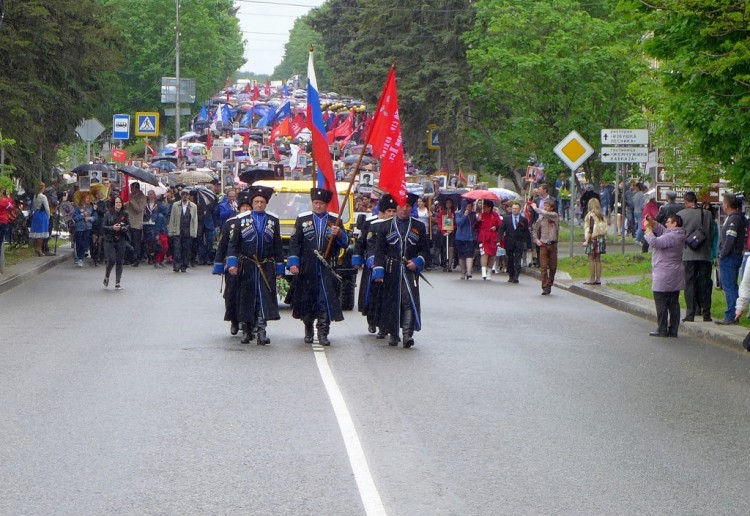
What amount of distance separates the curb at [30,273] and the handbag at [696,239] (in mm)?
12056

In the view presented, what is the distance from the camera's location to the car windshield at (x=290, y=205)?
80.8 ft

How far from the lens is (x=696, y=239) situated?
18625 millimetres

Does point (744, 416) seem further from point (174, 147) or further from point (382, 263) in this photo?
point (174, 147)

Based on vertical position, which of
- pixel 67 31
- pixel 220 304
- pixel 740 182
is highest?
pixel 67 31

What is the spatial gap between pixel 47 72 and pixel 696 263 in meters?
16.4

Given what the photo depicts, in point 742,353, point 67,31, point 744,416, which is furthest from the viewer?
point 67,31

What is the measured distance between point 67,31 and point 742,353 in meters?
18.0

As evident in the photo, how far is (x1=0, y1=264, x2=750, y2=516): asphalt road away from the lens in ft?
25.8

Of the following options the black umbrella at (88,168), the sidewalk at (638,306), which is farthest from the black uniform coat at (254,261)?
the black umbrella at (88,168)

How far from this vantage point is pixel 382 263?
15.6 metres

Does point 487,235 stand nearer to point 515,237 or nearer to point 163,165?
point 515,237

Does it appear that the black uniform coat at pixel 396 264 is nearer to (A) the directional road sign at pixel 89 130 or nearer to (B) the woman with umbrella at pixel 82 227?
(B) the woman with umbrella at pixel 82 227

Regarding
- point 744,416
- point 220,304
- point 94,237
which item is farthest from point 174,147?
point 744,416

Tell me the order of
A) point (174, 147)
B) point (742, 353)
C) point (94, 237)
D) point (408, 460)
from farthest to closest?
point (174, 147), point (94, 237), point (742, 353), point (408, 460)
